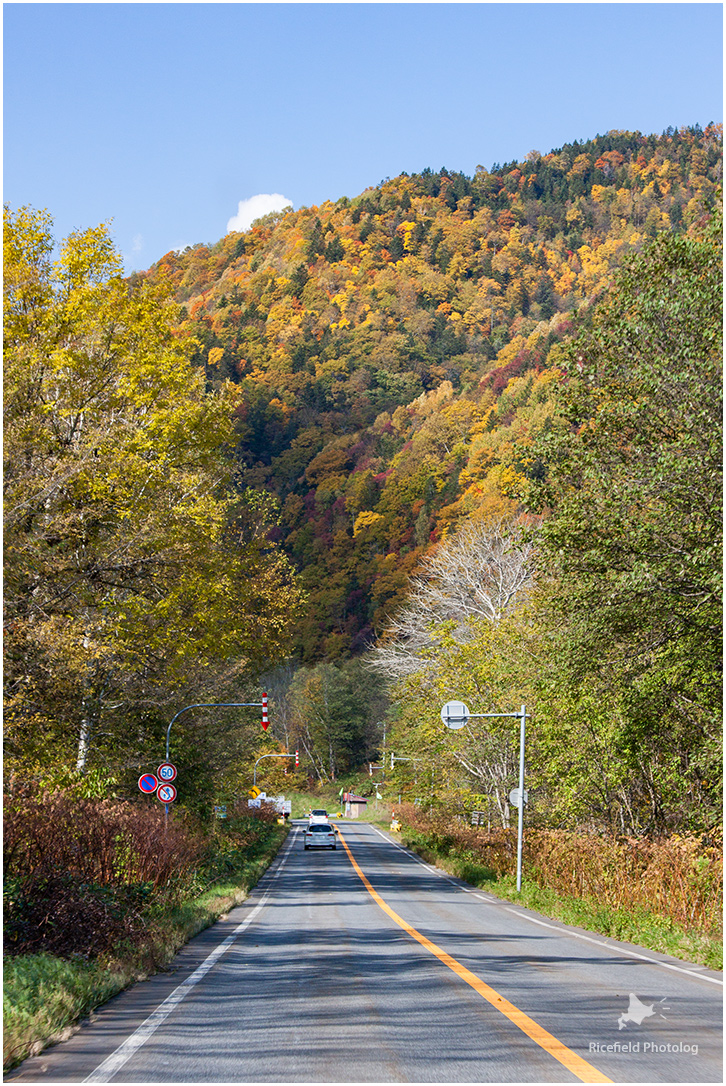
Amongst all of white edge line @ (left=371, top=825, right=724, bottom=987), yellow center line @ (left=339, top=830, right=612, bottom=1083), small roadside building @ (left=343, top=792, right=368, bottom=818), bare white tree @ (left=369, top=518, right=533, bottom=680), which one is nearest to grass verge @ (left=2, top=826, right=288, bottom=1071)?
yellow center line @ (left=339, top=830, right=612, bottom=1083)

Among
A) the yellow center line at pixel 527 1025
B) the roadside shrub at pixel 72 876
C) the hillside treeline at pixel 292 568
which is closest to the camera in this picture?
the yellow center line at pixel 527 1025

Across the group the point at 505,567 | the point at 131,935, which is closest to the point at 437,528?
the point at 505,567

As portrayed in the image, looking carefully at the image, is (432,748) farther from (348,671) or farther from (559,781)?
(348,671)

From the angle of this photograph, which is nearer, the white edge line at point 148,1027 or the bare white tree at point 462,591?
the white edge line at point 148,1027

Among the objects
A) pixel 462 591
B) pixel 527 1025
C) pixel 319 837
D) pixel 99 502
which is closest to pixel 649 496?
pixel 99 502

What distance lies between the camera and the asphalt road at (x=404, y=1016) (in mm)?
5973

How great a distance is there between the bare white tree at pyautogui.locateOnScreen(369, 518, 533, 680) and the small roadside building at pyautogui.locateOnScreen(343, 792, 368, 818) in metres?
61.8

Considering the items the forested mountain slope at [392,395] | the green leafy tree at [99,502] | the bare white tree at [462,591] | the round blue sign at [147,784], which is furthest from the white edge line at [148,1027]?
the forested mountain slope at [392,395]

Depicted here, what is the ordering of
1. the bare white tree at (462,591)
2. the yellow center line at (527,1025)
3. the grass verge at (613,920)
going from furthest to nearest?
the bare white tree at (462,591) < the grass verge at (613,920) < the yellow center line at (527,1025)

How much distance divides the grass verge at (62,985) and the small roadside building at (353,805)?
92.9 meters

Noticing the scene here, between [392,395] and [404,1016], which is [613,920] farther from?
[392,395]

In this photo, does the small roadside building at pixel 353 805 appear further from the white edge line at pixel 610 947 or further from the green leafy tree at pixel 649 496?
the green leafy tree at pixel 649 496

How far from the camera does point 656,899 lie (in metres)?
16.7

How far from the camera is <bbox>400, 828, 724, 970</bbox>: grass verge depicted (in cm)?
1299
